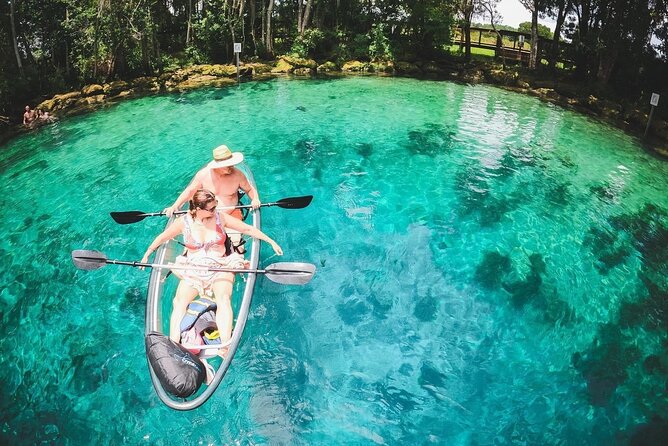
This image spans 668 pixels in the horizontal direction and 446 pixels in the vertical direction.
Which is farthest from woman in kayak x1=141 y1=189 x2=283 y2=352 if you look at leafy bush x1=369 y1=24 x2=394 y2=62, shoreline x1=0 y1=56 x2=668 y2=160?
leafy bush x1=369 y1=24 x2=394 y2=62

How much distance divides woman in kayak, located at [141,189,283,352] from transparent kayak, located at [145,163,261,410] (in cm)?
21

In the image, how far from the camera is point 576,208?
414 inches

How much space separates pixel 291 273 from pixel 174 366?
74.9 inches

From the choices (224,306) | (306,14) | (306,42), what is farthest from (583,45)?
(224,306)

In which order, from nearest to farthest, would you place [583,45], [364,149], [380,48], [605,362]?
1. [605,362]
2. [364,149]
3. [583,45]
4. [380,48]

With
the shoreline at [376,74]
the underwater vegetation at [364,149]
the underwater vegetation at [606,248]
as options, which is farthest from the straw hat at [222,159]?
the shoreline at [376,74]

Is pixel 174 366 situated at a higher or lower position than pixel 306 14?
lower

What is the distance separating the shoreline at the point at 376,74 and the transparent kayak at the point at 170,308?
12.2 meters

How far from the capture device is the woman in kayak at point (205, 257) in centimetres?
526

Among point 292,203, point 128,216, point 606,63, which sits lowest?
point 128,216

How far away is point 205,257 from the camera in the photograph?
5.66 metres

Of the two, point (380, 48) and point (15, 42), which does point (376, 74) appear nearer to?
point (380, 48)

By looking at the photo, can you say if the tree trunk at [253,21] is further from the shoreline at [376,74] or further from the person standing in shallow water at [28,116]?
the person standing in shallow water at [28,116]

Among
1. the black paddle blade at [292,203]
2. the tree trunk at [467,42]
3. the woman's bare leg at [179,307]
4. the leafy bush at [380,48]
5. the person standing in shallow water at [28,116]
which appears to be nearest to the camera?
the woman's bare leg at [179,307]
